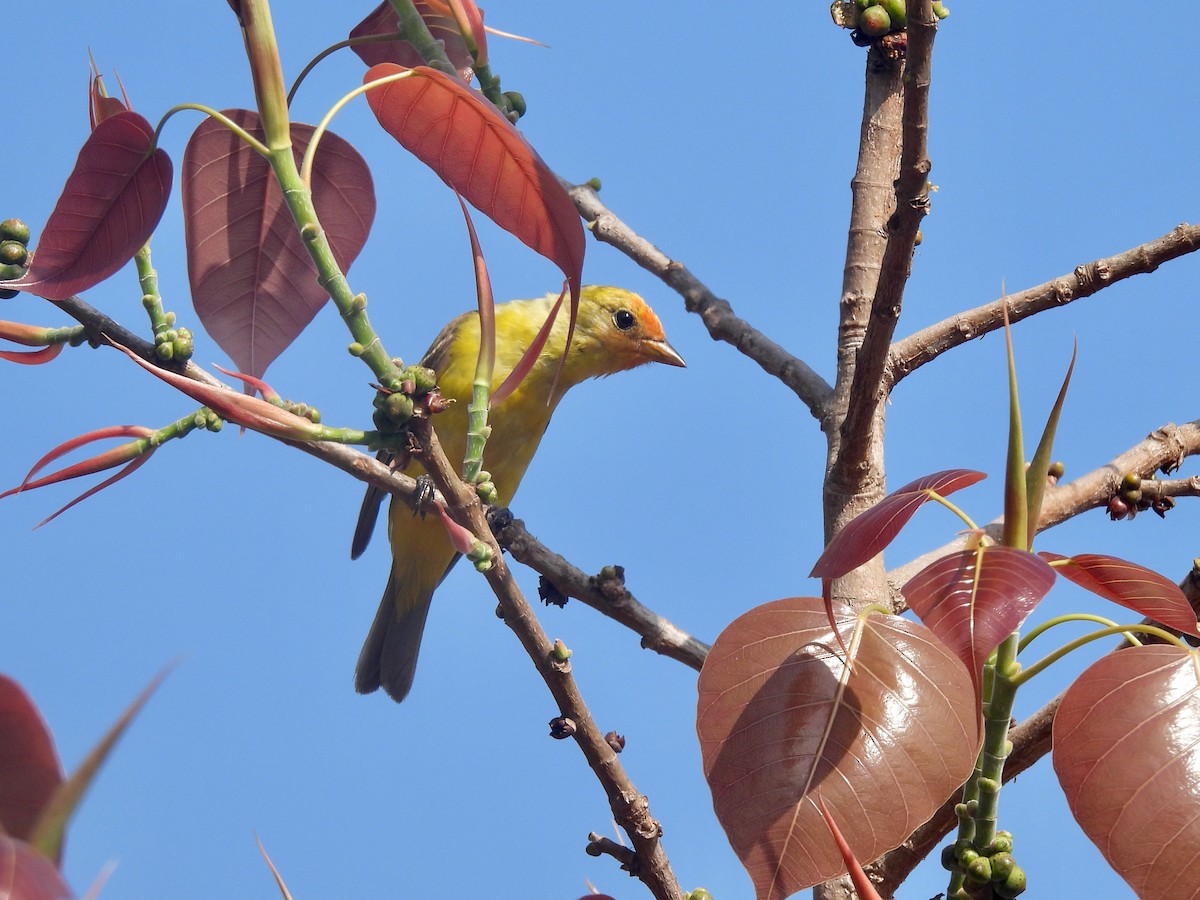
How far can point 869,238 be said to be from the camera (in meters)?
3.35

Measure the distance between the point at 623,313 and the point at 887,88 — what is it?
2850 millimetres

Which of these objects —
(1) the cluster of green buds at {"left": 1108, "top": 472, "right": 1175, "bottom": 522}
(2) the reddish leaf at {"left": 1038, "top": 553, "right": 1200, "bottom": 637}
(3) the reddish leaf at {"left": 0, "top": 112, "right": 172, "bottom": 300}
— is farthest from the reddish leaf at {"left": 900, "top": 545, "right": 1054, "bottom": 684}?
(1) the cluster of green buds at {"left": 1108, "top": 472, "right": 1175, "bottom": 522}

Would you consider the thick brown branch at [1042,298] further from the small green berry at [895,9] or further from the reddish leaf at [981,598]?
the reddish leaf at [981,598]

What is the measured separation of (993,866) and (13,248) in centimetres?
193

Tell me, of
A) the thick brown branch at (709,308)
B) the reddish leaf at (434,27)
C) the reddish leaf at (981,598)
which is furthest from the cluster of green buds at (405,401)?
the thick brown branch at (709,308)

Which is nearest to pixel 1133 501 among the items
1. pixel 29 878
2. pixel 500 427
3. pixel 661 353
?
pixel 500 427

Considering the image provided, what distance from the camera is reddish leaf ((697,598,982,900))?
1315mm

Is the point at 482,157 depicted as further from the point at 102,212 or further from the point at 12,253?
the point at 12,253

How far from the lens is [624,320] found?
625cm

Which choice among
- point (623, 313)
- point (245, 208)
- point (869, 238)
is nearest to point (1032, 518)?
point (245, 208)

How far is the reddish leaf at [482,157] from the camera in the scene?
1.59m

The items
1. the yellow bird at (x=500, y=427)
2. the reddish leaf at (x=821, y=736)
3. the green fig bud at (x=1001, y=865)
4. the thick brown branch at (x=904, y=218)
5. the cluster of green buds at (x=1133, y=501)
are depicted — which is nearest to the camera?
the reddish leaf at (x=821, y=736)

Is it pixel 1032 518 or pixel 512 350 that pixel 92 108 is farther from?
pixel 512 350

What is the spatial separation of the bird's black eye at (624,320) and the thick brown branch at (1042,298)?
10.1 feet
